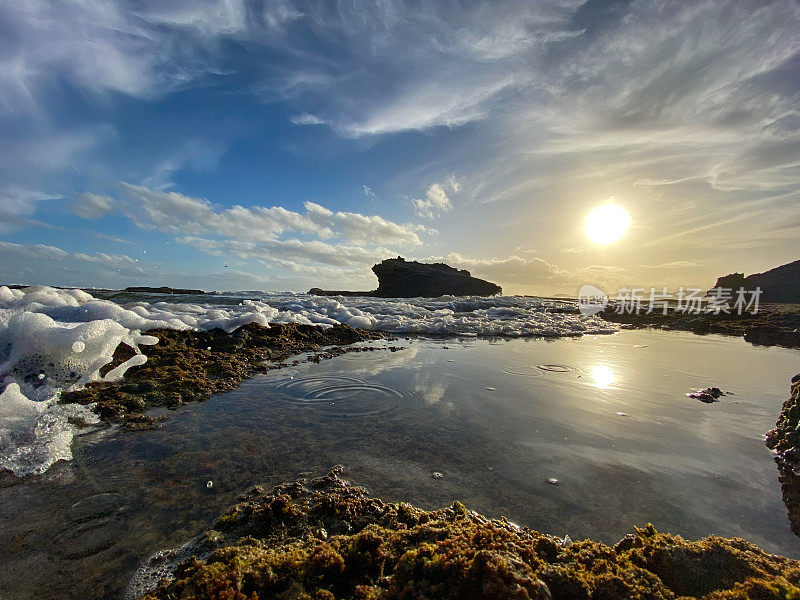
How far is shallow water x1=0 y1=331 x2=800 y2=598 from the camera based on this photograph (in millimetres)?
1949

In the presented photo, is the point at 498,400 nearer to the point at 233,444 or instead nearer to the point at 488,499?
the point at 488,499

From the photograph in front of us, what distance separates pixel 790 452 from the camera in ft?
9.70

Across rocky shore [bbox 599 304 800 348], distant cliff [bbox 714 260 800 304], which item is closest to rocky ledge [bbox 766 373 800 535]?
rocky shore [bbox 599 304 800 348]

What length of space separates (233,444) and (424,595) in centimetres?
247

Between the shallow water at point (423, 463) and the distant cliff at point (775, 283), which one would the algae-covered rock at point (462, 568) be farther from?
the distant cliff at point (775, 283)

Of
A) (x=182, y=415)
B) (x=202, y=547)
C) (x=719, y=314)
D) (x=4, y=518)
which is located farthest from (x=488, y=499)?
(x=719, y=314)

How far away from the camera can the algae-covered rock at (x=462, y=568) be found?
49.1 inches

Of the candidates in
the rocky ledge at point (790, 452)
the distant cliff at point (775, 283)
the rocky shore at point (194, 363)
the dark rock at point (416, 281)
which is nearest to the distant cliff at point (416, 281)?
the dark rock at point (416, 281)

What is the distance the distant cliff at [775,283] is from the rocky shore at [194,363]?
60504 millimetres

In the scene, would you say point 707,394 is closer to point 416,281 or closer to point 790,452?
point 790,452

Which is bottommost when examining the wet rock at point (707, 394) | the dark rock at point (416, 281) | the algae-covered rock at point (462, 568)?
the algae-covered rock at point (462, 568)

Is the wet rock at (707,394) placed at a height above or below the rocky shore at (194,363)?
above

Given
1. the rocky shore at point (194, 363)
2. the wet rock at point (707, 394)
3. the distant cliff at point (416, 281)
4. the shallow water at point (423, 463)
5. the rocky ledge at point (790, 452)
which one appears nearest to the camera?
A: the shallow water at point (423, 463)

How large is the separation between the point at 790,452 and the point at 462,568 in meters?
3.72
